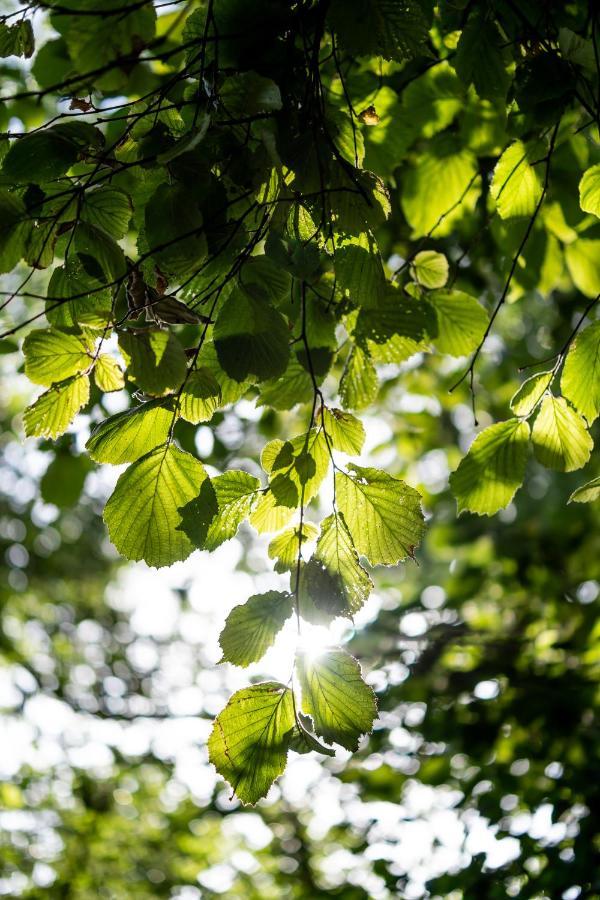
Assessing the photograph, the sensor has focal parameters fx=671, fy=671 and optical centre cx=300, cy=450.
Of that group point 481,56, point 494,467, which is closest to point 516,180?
point 481,56

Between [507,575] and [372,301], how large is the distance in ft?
9.50

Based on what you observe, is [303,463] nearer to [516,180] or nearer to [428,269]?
[428,269]

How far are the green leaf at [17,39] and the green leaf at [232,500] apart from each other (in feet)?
1.94

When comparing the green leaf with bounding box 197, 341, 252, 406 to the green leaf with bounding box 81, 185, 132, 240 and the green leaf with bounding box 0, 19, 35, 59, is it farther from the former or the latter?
the green leaf with bounding box 0, 19, 35, 59

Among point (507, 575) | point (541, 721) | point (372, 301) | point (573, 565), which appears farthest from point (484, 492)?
point (573, 565)

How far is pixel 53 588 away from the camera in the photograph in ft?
27.2

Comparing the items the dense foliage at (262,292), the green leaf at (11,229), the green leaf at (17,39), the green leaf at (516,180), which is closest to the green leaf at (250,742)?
the dense foliage at (262,292)

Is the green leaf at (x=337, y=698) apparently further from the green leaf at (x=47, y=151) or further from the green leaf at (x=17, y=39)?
the green leaf at (x=17, y=39)

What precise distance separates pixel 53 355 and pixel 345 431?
1.33 ft

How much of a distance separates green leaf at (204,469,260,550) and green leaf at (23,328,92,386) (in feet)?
0.79

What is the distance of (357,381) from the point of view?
1.12 m

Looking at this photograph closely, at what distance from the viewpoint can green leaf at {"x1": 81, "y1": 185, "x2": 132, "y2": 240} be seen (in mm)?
919

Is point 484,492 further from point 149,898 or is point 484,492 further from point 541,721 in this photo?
point 149,898

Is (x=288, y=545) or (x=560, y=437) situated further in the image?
(x=560, y=437)
